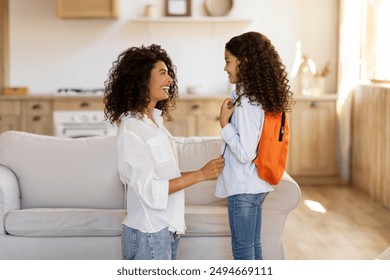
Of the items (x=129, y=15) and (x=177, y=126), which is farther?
(x=129, y=15)

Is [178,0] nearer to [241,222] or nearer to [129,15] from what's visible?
[129,15]

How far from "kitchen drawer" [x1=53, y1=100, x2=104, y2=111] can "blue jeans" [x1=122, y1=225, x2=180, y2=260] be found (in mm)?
4500

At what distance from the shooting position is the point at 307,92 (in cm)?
715

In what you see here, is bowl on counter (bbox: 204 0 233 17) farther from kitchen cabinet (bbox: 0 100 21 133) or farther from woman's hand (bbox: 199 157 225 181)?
woman's hand (bbox: 199 157 225 181)

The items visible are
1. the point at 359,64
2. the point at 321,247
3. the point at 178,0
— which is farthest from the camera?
the point at 178,0

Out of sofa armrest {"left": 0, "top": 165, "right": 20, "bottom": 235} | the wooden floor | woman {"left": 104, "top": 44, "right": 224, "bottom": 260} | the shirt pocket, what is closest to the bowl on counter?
the wooden floor

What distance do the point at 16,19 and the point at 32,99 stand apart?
3.24 ft

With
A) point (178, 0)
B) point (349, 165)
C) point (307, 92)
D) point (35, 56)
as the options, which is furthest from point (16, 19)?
point (349, 165)

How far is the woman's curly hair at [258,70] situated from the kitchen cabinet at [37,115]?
4.49m

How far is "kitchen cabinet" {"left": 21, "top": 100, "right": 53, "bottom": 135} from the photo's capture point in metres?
6.79

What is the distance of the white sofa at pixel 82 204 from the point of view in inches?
136

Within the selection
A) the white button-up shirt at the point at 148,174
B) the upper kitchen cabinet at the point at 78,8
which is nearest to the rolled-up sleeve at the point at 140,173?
the white button-up shirt at the point at 148,174

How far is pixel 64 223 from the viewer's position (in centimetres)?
347

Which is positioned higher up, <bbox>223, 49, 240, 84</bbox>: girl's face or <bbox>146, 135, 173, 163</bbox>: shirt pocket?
<bbox>223, 49, 240, 84</bbox>: girl's face
